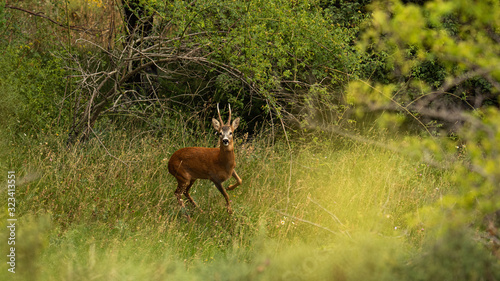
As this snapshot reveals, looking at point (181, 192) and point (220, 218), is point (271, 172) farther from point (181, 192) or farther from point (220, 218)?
point (181, 192)

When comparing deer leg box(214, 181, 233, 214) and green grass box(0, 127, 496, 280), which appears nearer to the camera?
green grass box(0, 127, 496, 280)

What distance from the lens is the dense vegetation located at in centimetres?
281

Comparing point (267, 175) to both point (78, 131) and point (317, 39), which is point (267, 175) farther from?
Answer: point (78, 131)

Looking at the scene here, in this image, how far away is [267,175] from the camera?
6488 mm

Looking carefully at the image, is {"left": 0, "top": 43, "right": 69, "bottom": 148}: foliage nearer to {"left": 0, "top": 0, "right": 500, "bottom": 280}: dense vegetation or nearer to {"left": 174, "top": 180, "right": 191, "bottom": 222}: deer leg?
{"left": 0, "top": 0, "right": 500, "bottom": 280}: dense vegetation

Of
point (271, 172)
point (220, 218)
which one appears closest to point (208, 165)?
point (220, 218)

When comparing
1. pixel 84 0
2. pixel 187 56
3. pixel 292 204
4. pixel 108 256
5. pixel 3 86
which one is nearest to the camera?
pixel 108 256

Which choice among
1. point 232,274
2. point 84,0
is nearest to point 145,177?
point 232,274

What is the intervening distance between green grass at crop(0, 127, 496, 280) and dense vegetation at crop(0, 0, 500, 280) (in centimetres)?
2

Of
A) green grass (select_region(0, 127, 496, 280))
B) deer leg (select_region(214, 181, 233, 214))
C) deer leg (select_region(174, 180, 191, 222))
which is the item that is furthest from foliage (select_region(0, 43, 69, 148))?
deer leg (select_region(214, 181, 233, 214))

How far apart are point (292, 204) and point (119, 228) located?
2.05 meters

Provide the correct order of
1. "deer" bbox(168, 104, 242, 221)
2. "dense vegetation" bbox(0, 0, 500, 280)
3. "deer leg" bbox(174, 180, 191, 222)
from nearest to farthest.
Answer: "dense vegetation" bbox(0, 0, 500, 280) < "deer" bbox(168, 104, 242, 221) < "deer leg" bbox(174, 180, 191, 222)

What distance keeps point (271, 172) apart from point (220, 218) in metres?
1.45

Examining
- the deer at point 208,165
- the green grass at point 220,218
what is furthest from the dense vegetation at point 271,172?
the deer at point 208,165
